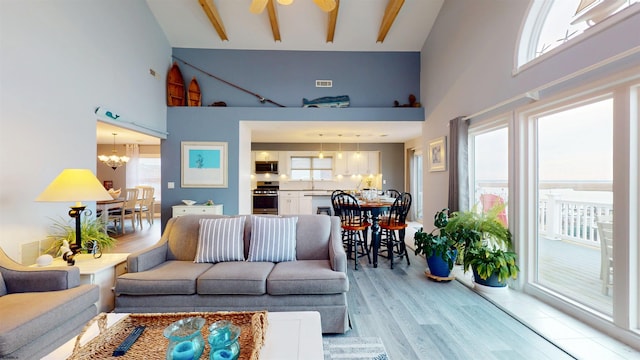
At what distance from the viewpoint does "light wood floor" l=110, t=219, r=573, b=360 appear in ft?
6.48

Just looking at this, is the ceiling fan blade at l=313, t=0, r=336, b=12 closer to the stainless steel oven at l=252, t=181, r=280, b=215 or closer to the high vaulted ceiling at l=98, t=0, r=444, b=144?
the high vaulted ceiling at l=98, t=0, r=444, b=144

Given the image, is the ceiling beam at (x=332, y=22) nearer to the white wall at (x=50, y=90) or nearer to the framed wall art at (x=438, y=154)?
the framed wall art at (x=438, y=154)

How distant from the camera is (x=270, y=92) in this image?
17.9ft

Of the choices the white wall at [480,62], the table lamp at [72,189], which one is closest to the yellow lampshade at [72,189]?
the table lamp at [72,189]

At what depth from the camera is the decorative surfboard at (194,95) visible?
5238 mm

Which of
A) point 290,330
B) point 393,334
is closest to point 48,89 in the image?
point 290,330

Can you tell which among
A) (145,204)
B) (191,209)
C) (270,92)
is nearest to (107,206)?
(145,204)

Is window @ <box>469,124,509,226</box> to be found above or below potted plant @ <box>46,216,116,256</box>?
above

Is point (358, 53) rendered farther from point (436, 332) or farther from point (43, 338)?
point (43, 338)

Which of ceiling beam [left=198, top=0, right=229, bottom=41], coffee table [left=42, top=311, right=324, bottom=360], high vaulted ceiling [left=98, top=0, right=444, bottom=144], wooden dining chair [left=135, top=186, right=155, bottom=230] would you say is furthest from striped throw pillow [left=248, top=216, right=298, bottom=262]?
wooden dining chair [left=135, top=186, right=155, bottom=230]

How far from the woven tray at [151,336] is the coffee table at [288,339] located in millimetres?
82

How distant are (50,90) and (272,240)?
270cm

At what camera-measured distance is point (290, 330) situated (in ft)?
4.93

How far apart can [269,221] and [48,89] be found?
257 centimetres
